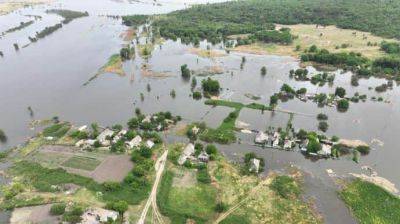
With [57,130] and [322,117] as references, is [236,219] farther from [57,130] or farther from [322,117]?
[57,130]

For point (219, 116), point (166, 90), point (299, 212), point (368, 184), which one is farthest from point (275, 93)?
point (299, 212)

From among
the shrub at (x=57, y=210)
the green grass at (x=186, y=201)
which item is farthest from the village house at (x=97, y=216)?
the green grass at (x=186, y=201)

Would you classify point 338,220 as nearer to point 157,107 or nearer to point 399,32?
point 157,107

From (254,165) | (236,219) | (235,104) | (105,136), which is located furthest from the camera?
(235,104)

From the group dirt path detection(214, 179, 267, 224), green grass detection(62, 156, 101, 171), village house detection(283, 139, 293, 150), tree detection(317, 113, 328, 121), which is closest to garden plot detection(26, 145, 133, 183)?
green grass detection(62, 156, 101, 171)

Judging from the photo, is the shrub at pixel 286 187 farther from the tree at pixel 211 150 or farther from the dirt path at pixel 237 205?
the tree at pixel 211 150

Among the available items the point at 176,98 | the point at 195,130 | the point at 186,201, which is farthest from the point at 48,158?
the point at 176,98
